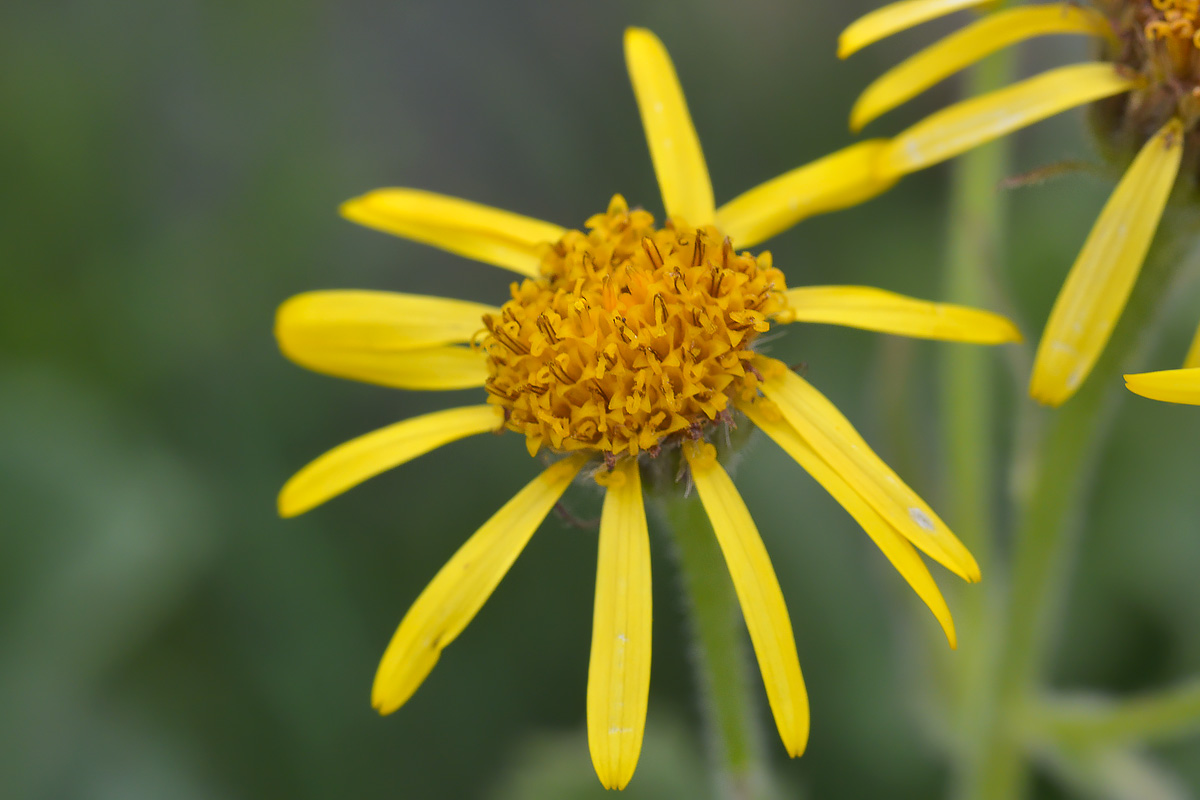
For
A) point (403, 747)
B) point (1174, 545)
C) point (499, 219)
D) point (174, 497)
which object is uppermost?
point (499, 219)

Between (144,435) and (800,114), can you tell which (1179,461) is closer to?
(800,114)

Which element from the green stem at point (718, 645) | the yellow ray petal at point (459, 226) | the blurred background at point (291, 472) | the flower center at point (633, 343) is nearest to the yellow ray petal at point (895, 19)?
the flower center at point (633, 343)

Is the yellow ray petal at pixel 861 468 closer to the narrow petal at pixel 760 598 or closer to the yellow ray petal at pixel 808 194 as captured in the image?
the narrow petal at pixel 760 598

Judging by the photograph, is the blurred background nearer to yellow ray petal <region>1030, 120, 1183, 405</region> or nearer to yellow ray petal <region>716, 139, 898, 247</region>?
yellow ray petal <region>716, 139, 898, 247</region>

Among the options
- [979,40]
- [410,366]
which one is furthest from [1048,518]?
[410,366]

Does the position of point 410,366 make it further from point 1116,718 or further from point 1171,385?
point 1116,718

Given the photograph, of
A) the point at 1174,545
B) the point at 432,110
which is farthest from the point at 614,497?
the point at 432,110
